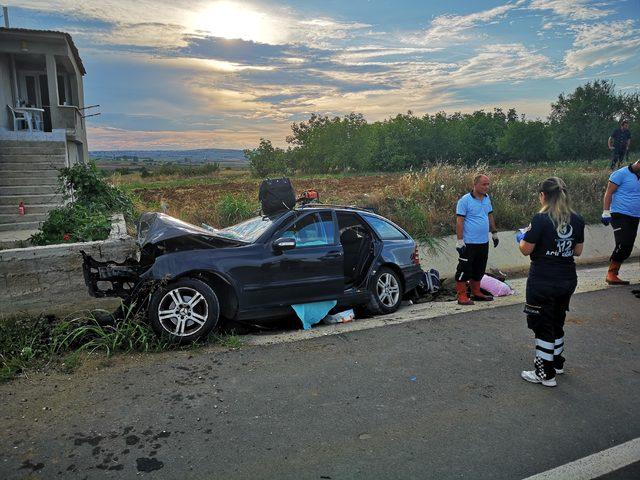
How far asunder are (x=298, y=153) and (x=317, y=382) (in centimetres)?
5069

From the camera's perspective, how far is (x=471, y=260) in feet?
24.3

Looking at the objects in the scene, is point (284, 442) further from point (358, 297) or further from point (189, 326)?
point (358, 297)

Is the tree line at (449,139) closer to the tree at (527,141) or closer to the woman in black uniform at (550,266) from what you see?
the tree at (527,141)

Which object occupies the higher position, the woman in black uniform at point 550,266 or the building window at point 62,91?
the building window at point 62,91

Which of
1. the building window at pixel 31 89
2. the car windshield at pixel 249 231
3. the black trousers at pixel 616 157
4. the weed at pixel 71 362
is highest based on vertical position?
the building window at pixel 31 89

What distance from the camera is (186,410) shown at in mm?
4047

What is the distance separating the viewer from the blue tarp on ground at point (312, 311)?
6.27 metres

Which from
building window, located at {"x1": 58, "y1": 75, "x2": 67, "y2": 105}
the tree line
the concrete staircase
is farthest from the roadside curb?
the tree line

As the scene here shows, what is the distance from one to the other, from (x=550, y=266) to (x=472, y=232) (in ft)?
9.31

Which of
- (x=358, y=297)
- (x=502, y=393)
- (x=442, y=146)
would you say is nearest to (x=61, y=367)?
(x=358, y=297)

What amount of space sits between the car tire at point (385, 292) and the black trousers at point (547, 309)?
2634mm

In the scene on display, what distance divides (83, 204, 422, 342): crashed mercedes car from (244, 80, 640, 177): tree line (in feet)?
115

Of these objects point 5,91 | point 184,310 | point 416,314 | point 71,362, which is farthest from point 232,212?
point 5,91

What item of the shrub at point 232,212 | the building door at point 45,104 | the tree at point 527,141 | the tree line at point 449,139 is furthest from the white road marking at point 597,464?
the tree at point 527,141
